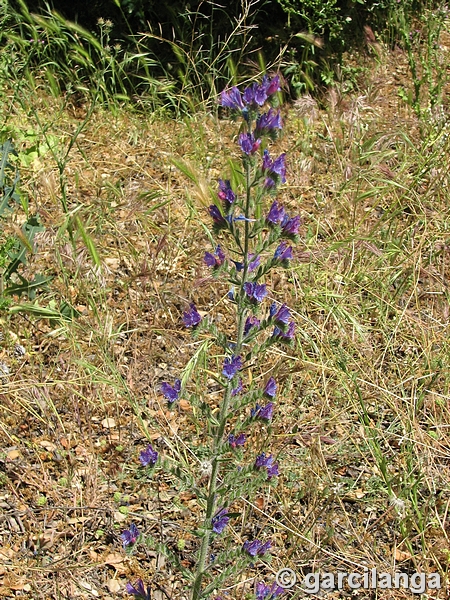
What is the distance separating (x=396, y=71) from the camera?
4805 millimetres

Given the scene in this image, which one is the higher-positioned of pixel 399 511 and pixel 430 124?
pixel 430 124

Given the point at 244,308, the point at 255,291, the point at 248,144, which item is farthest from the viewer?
the point at 244,308

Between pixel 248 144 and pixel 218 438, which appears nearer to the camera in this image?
pixel 248 144

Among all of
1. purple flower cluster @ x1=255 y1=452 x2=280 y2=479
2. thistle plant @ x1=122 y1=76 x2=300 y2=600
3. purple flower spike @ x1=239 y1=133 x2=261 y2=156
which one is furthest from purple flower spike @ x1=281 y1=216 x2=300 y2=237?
purple flower cluster @ x1=255 y1=452 x2=280 y2=479

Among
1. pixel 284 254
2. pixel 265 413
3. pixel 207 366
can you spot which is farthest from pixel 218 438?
pixel 207 366

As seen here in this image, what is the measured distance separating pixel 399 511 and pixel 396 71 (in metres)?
3.37

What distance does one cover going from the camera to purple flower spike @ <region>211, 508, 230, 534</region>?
1.91 metres

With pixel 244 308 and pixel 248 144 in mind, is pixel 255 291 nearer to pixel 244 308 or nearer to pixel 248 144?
pixel 244 308

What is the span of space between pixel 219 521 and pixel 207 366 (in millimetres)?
1151

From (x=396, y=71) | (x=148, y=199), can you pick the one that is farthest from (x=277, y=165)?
(x=396, y=71)

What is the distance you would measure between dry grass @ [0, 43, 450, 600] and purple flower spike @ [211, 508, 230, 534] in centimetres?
51

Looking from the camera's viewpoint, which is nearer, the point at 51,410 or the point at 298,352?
the point at 51,410

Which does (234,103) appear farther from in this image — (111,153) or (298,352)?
(111,153)

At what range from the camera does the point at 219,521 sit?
192 centimetres
